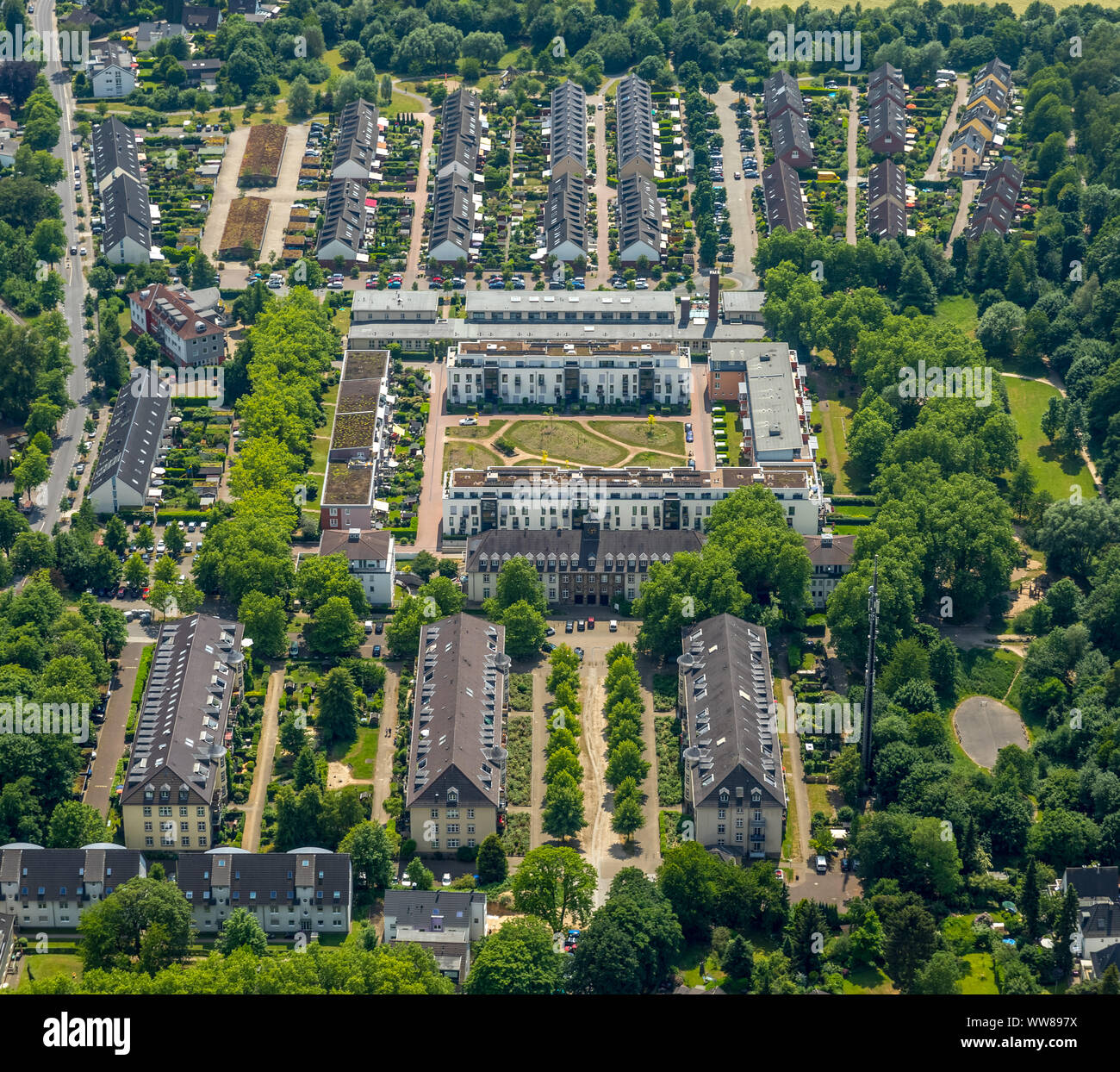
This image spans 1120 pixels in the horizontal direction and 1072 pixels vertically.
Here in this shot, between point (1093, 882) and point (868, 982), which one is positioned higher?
point (1093, 882)

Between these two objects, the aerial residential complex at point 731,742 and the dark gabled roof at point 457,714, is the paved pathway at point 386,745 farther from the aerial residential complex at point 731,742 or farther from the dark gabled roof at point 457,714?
the aerial residential complex at point 731,742

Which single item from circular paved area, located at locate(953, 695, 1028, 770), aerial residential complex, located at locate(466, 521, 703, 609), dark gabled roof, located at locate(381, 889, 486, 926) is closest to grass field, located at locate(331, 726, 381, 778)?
dark gabled roof, located at locate(381, 889, 486, 926)

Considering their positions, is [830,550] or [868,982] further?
[830,550]

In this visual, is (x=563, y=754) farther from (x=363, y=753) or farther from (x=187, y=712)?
(x=187, y=712)

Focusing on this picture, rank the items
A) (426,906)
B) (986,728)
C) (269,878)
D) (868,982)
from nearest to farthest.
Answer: (868,982) < (426,906) < (269,878) < (986,728)

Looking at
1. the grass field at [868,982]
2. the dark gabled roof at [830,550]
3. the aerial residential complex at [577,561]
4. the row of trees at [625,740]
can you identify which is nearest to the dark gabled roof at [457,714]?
the row of trees at [625,740]

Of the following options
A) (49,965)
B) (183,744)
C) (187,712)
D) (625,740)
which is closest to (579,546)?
(625,740)

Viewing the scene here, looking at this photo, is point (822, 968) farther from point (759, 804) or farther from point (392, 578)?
point (392, 578)
